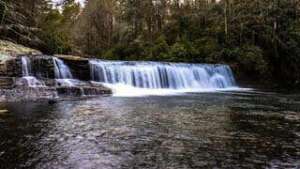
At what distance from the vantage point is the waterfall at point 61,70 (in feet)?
77.2

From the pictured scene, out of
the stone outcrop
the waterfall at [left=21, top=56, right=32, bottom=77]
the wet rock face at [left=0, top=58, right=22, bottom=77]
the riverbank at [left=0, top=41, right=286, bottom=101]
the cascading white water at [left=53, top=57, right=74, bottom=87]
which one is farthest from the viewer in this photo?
the cascading white water at [left=53, top=57, right=74, bottom=87]

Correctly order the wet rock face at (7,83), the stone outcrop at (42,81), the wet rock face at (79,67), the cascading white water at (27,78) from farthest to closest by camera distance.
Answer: the wet rock face at (79,67)
the cascading white water at (27,78)
the wet rock face at (7,83)
the stone outcrop at (42,81)

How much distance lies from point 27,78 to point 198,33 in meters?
26.1

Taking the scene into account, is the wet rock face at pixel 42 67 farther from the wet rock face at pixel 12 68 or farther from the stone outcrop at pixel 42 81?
the wet rock face at pixel 12 68

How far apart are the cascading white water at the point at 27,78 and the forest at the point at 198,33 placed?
9.36m

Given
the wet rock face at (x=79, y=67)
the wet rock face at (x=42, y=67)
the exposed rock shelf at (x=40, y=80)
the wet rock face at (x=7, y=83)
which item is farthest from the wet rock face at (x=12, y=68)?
the wet rock face at (x=79, y=67)

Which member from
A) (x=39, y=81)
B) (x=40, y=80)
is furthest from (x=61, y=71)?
(x=39, y=81)

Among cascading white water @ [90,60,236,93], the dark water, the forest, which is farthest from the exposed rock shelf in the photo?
the forest

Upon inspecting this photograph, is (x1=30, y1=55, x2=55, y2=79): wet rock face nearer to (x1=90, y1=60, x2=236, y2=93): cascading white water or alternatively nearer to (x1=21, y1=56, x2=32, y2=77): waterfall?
(x1=21, y1=56, x2=32, y2=77): waterfall

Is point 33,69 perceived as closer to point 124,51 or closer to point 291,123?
point 291,123

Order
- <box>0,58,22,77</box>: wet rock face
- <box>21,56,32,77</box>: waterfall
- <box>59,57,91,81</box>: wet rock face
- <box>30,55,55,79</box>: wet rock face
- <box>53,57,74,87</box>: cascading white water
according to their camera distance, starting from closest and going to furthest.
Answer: <box>0,58,22,77</box>: wet rock face < <box>21,56,32,77</box>: waterfall < <box>30,55,55,79</box>: wet rock face < <box>53,57,74,87</box>: cascading white water < <box>59,57,91,81</box>: wet rock face

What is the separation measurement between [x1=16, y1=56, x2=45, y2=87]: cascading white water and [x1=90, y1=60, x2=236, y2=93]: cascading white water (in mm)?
4643

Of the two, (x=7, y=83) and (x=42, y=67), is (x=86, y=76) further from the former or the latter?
(x=7, y=83)

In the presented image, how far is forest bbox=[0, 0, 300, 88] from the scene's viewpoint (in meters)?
36.0
